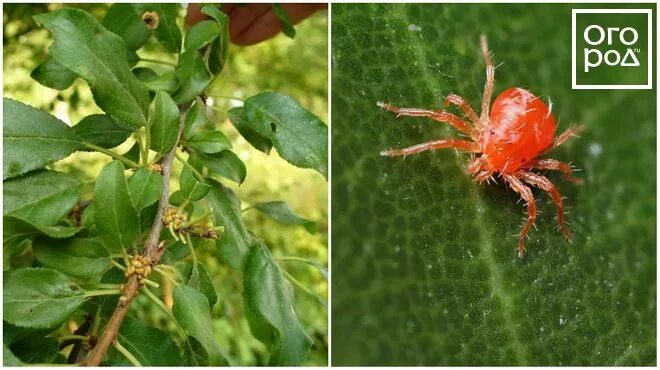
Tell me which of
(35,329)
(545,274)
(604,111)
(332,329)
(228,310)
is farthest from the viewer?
(228,310)

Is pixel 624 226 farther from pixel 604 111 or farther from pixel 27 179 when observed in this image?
pixel 27 179

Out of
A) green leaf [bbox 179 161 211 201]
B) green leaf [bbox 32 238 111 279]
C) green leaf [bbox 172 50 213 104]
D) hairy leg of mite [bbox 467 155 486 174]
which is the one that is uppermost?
green leaf [bbox 172 50 213 104]

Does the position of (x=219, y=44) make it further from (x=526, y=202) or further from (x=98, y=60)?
(x=526, y=202)

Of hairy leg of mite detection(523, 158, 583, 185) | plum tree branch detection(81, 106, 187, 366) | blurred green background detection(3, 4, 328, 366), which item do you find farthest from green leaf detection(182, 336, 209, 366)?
blurred green background detection(3, 4, 328, 366)


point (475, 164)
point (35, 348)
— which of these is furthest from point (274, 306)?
point (475, 164)

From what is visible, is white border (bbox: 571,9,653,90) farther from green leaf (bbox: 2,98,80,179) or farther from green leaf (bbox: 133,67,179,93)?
green leaf (bbox: 2,98,80,179)

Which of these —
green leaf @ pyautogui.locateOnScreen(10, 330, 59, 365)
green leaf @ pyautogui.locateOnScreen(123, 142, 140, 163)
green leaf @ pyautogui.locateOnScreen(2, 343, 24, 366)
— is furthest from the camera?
green leaf @ pyautogui.locateOnScreen(123, 142, 140, 163)

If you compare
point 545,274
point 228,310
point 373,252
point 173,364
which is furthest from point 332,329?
point 228,310
